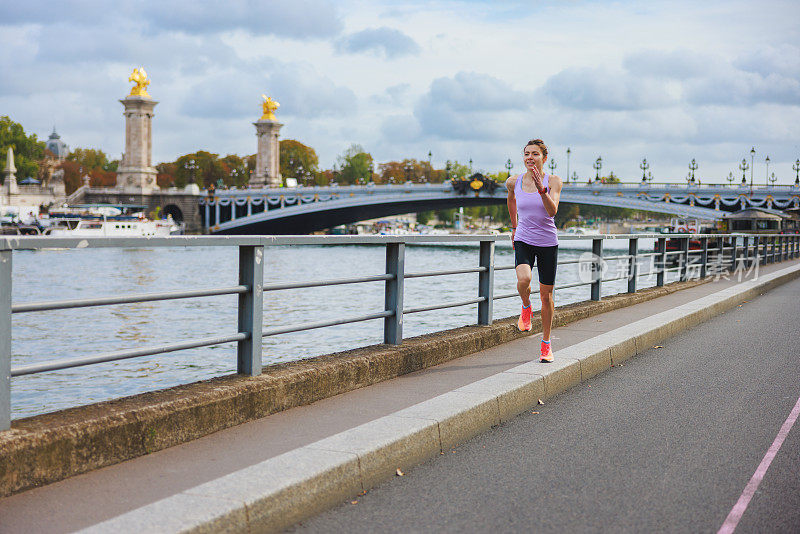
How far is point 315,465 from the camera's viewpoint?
4211 millimetres

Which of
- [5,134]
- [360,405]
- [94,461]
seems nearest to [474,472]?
[360,405]

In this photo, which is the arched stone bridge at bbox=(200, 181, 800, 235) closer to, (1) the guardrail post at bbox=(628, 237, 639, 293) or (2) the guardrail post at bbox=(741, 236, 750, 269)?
(2) the guardrail post at bbox=(741, 236, 750, 269)

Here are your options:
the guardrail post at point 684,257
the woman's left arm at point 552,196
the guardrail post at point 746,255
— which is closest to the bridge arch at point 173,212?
the guardrail post at point 746,255

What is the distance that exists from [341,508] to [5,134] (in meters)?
142

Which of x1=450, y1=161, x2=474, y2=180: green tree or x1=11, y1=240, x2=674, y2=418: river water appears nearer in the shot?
x1=11, y1=240, x2=674, y2=418: river water

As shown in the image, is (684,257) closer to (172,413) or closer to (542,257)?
(542,257)

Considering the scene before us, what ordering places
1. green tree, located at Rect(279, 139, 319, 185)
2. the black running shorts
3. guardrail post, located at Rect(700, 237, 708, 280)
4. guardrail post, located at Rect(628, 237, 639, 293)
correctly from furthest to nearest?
green tree, located at Rect(279, 139, 319, 185)
guardrail post, located at Rect(700, 237, 708, 280)
guardrail post, located at Rect(628, 237, 639, 293)
the black running shorts

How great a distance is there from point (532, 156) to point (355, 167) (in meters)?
129

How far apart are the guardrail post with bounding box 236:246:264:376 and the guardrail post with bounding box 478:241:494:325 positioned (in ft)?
11.0

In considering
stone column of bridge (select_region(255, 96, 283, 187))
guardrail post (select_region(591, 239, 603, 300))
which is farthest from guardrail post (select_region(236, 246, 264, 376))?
stone column of bridge (select_region(255, 96, 283, 187))

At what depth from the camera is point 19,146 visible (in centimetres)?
13425

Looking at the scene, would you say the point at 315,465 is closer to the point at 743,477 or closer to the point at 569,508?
the point at 569,508

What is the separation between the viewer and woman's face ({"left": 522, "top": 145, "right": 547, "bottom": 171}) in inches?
265

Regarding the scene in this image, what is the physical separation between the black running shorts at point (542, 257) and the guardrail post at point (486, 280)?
1170 millimetres
